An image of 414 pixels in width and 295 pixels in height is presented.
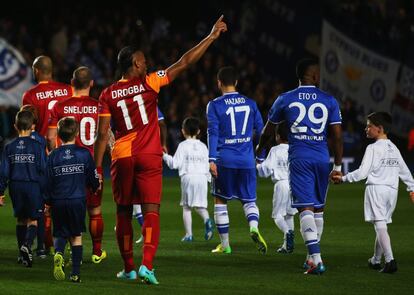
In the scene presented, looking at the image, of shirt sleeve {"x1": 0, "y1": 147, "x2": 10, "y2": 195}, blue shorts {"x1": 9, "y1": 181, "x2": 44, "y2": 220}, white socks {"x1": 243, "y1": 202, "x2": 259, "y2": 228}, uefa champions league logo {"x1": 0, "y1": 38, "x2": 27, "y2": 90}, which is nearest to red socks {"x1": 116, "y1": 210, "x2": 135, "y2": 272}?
blue shorts {"x1": 9, "y1": 181, "x2": 44, "y2": 220}

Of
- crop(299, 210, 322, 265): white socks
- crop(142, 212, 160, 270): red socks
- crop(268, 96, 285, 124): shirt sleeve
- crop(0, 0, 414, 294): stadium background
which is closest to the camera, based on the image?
crop(142, 212, 160, 270): red socks

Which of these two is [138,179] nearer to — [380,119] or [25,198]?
[25,198]

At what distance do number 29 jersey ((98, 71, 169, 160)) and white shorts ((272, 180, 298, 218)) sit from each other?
11.8ft

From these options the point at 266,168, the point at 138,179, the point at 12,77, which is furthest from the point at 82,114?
the point at 12,77

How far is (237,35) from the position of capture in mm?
32906

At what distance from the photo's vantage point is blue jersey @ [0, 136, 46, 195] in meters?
12.1

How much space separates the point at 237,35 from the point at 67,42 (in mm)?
5281

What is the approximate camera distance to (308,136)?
11.7m

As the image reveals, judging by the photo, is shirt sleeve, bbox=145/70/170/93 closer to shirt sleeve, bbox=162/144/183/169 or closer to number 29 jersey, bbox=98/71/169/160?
number 29 jersey, bbox=98/71/169/160

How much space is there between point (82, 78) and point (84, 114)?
1.33 feet

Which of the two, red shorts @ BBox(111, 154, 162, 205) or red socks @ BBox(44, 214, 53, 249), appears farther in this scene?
red socks @ BBox(44, 214, 53, 249)

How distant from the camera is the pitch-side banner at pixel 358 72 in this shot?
29344 mm

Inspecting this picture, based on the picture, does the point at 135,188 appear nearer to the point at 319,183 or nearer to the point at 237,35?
the point at 319,183

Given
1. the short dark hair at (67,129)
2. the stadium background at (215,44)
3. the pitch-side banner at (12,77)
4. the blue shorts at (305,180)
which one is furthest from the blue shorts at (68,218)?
the pitch-side banner at (12,77)
